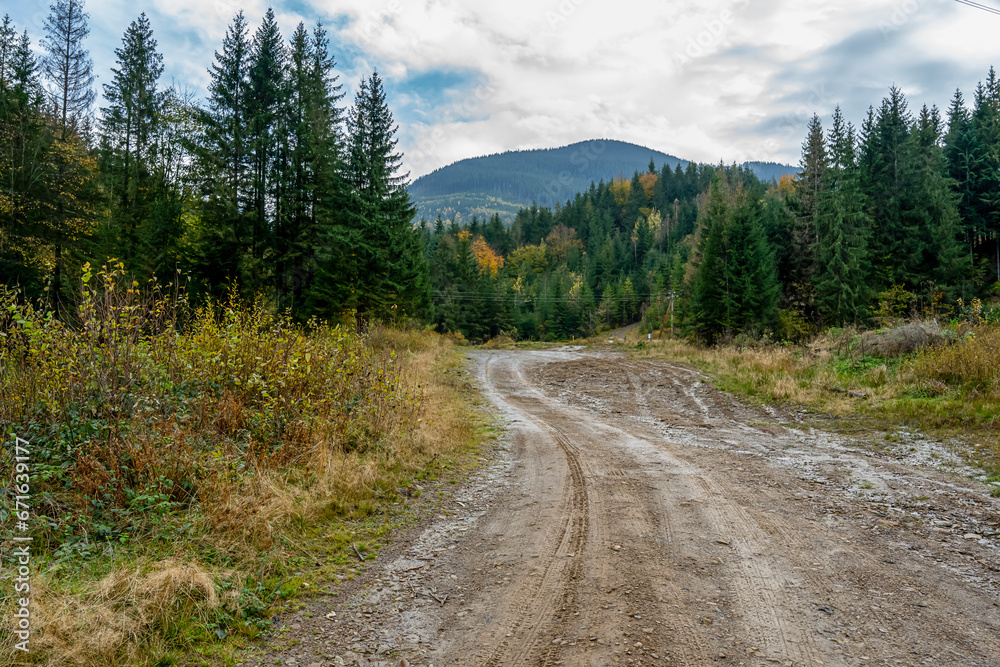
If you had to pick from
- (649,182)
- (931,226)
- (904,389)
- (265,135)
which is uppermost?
(649,182)

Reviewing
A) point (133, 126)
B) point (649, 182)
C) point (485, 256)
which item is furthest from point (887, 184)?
point (649, 182)

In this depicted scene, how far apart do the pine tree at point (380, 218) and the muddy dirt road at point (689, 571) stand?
719 inches

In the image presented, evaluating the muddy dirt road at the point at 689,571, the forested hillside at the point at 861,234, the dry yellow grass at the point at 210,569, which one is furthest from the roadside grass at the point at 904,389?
the forested hillside at the point at 861,234

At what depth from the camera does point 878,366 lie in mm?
13031

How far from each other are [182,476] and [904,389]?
13.5 meters

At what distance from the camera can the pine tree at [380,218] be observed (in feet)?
77.8

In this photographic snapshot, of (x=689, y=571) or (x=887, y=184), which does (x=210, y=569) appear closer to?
(x=689, y=571)

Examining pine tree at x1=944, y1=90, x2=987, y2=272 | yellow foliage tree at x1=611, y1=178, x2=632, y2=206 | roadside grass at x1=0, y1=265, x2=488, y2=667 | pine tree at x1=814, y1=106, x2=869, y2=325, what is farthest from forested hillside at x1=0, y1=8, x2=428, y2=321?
yellow foliage tree at x1=611, y1=178, x2=632, y2=206

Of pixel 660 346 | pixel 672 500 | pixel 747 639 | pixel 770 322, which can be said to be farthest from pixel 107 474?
pixel 770 322

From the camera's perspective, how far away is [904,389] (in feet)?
34.9

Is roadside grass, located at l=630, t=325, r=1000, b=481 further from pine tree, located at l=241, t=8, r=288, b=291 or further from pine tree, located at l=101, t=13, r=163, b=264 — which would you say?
pine tree, located at l=101, t=13, r=163, b=264

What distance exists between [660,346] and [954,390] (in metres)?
22.1

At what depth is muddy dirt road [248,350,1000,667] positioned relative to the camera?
2.94m

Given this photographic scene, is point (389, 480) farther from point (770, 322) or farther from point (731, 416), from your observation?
point (770, 322)
